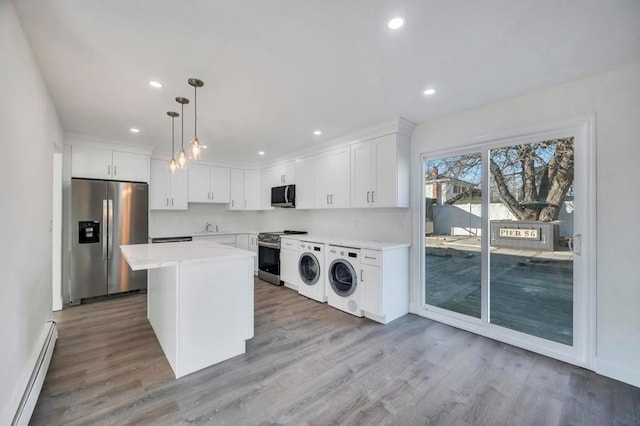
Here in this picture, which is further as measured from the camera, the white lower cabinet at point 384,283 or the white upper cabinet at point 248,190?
the white upper cabinet at point 248,190

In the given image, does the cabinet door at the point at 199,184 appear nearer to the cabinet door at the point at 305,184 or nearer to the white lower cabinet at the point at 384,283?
the cabinet door at the point at 305,184

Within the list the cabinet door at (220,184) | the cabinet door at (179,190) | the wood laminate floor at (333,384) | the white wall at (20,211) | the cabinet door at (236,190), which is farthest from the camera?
the cabinet door at (236,190)

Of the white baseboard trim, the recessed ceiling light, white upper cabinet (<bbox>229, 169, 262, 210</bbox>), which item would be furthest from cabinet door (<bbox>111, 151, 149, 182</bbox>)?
the white baseboard trim

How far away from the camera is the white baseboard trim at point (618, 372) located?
2.09 meters

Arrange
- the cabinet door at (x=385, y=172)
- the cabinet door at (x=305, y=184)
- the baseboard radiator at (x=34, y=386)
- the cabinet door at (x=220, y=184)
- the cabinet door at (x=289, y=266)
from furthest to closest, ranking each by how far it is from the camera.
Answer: the cabinet door at (x=220, y=184) < the cabinet door at (x=305, y=184) < the cabinet door at (x=289, y=266) < the cabinet door at (x=385, y=172) < the baseboard radiator at (x=34, y=386)

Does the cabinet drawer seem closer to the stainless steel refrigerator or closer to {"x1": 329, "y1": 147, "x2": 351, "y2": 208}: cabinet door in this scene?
{"x1": 329, "y1": 147, "x2": 351, "y2": 208}: cabinet door

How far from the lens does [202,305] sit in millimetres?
2322

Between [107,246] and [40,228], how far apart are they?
1.91 m

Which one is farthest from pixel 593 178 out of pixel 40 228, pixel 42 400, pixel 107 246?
pixel 107 246

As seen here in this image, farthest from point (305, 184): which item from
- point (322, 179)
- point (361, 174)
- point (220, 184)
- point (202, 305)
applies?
→ point (202, 305)

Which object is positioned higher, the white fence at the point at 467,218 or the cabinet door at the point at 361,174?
the cabinet door at the point at 361,174

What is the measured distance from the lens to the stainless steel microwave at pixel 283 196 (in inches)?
197

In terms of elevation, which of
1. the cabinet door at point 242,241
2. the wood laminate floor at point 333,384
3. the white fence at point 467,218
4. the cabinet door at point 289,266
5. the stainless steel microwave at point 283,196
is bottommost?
the wood laminate floor at point 333,384

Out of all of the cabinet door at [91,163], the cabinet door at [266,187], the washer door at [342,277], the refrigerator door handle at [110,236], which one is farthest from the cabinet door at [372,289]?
the cabinet door at [91,163]
